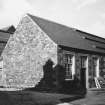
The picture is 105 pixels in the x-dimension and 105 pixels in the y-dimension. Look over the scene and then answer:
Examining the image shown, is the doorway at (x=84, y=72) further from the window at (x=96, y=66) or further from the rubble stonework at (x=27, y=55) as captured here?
the rubble stonework at (x=27, y=55)

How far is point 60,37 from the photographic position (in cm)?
2175

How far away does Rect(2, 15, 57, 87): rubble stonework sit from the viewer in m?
20.3

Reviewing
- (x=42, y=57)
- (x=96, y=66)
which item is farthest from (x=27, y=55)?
(x=96, y=66)

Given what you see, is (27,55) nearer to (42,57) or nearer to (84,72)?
(42,57)

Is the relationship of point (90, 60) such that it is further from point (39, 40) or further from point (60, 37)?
point (39, 40)

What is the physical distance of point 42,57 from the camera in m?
20.5

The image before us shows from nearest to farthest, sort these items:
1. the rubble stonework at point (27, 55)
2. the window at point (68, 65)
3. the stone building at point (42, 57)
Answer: the stone building at point (42, 57) < the rubble stonework at point (27, 55) < the window at point (68, 65)

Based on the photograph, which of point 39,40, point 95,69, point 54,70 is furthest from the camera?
point 95,69

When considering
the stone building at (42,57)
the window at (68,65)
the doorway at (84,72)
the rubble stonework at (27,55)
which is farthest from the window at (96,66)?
the rubble stonework at (27,55)

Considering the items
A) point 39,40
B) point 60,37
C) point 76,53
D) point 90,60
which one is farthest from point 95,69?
point 39,40

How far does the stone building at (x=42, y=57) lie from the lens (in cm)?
1998

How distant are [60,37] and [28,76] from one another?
4936mm

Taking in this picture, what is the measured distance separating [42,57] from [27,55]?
2167 millimetres

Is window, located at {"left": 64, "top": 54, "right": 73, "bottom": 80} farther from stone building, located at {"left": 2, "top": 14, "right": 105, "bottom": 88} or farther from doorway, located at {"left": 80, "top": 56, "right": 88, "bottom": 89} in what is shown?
doorway, located at {"left": 80, "top": 56, "right": 88, "bottom": 89}
